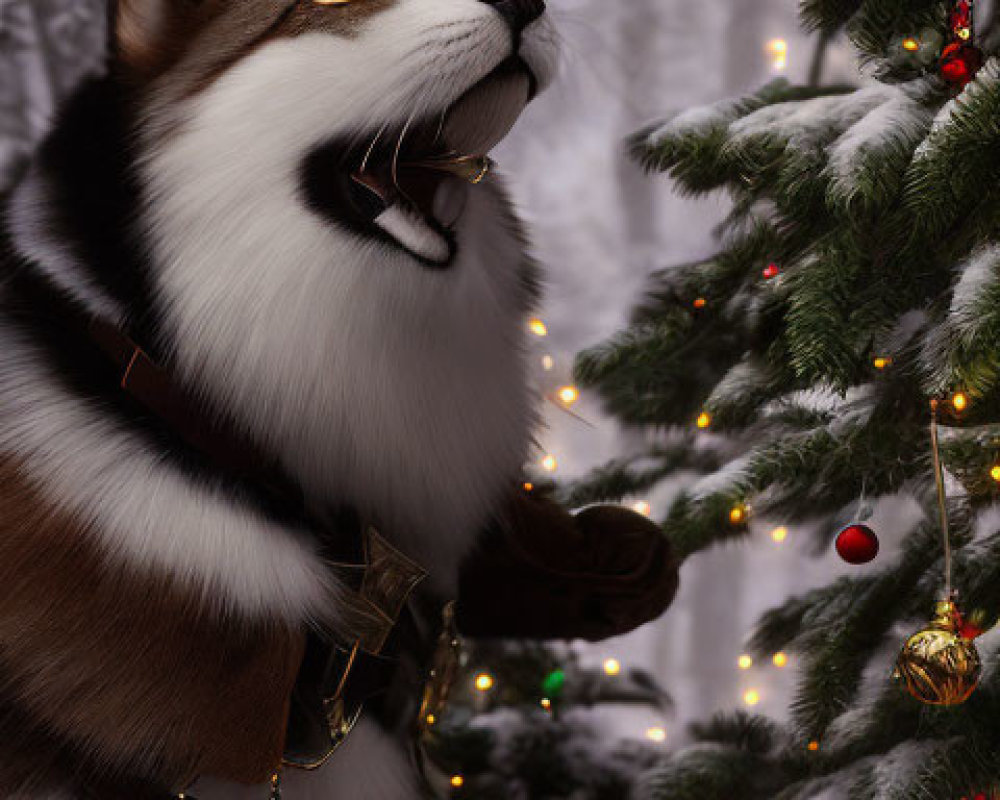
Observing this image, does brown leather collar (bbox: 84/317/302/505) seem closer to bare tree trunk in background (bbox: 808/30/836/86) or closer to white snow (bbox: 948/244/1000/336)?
white snow (bbox: 948/244/1000/336)

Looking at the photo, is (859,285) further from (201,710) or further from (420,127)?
(201,710)

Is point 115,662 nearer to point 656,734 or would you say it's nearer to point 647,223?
point 656,734

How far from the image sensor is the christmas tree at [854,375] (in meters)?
0.75

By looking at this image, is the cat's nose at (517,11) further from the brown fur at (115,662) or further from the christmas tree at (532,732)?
the christmas tree at (532,732)

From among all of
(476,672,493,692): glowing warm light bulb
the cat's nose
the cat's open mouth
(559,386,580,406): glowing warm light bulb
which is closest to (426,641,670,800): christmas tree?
(476,672,493,692): glowing warm light bulb

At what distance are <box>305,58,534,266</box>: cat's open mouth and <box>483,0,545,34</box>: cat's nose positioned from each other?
0.07 feet

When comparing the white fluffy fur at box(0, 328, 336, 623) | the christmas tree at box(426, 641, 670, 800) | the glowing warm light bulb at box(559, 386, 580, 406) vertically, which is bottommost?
the christmas tree at box(426, 641, 670, 800)

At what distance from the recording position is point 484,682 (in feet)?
4.09

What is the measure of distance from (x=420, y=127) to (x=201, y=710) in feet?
1.14

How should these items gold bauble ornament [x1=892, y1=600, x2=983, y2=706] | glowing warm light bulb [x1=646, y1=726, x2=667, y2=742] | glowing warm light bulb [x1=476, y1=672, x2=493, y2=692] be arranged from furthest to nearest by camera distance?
glowing warm light bulb [x1=646, y1=726, x2=667, y2=742], glowing warm light bulb [x1=476, y1=672, x2=493, y2=692], gold bauble ornament [x1=892, y1=600, x2=983, y2=706]

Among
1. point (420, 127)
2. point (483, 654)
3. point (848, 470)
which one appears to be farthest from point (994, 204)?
point (483, 654)

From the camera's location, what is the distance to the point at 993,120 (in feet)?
2.29

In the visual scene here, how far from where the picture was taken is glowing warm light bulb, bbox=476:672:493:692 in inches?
49.2

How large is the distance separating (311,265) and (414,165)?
9cm
